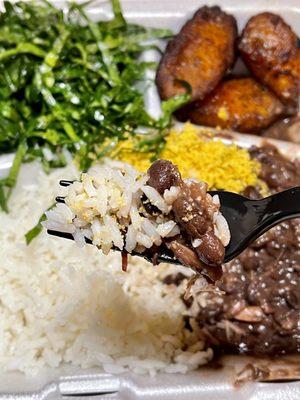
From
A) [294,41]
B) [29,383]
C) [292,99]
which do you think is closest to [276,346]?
[29,383]

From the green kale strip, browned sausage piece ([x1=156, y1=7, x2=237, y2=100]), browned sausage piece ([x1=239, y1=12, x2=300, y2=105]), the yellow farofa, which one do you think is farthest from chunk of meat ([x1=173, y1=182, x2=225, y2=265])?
browned sausage piece ([x1=239, y1=12, x2=300, y2=105])

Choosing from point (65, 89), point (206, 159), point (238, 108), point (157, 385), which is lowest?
point (157, 385)

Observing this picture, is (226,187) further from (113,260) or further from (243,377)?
(243,377)

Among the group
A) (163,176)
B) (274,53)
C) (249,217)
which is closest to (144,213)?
(163,176)

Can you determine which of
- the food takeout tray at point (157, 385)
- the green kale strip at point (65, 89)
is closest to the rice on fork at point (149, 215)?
the food takeout tray at point (157, 385)

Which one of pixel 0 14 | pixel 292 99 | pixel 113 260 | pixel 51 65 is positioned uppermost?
pixel 0 14

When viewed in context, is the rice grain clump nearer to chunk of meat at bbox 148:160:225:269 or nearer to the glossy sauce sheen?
chunk of meat at bbox 148:160:225:269

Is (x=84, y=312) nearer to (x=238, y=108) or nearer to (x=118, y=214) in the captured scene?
(x=118, y=214)
